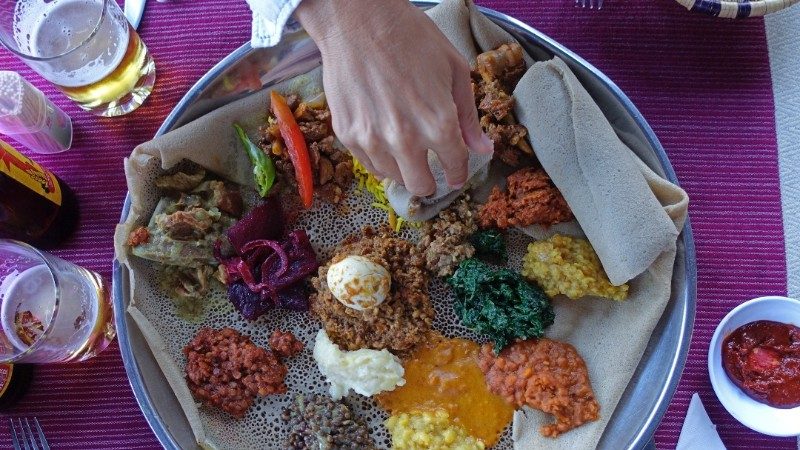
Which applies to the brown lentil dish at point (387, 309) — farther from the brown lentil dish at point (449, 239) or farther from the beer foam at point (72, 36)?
the beer foam at point (72, 36)

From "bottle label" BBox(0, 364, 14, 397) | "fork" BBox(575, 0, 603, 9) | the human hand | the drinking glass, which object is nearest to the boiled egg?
the human hand

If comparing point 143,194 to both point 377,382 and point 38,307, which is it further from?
point 377,382

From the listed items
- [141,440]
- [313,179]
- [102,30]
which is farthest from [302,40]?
[141,440]

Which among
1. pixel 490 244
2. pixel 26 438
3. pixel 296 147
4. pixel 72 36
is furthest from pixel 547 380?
pixel 72 36

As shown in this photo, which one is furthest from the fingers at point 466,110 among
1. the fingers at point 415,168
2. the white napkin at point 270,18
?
the white napkin at point 270,18

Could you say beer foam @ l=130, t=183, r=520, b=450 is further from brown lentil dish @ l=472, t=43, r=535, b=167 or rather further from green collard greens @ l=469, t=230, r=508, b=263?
brown lentil dish @ l=472, t=43, r=535, b=167
